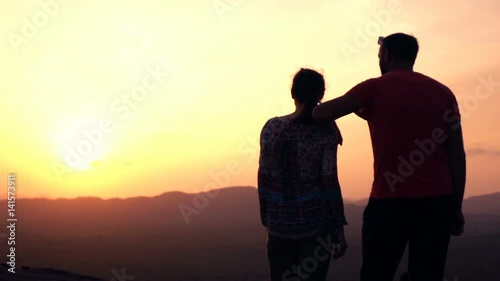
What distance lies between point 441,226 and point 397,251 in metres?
0.31

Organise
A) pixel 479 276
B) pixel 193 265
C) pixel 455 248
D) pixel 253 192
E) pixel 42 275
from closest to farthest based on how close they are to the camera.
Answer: pixel 42 275 → pixel 479 276 → pixel 193 265 → pixel 455 248 → pixel 253 192

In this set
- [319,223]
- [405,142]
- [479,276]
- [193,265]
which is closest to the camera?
[405,142]

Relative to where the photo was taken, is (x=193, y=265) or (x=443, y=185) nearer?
(x=443, y=185)

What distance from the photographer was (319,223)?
4723mm

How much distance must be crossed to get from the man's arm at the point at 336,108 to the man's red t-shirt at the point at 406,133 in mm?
39

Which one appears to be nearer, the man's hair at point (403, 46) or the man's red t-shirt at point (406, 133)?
the man's red t-shirt at point (406, 133)

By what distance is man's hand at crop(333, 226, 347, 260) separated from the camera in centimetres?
457

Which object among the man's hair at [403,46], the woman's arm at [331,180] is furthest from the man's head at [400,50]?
the woman's arm at [331,180]

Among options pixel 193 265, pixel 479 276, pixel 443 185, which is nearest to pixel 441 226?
pixel 443 185

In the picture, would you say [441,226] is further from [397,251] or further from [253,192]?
[253,192]

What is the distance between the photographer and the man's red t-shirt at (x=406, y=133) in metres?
4.20

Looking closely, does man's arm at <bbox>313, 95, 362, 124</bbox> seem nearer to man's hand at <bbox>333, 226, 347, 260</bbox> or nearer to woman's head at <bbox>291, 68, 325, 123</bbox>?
woman's head at <bbox>291, 68, 325, 123</bbox>

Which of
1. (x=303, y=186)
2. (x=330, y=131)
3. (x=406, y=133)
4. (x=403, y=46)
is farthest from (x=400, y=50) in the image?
(x=303, y=186)

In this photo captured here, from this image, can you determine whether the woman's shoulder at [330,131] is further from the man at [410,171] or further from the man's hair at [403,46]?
the man's hair at [403,46]
